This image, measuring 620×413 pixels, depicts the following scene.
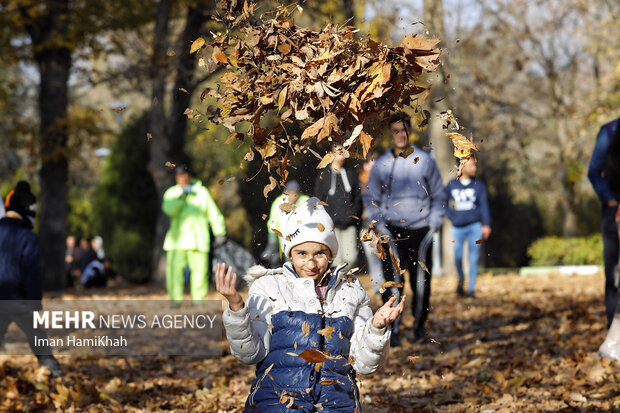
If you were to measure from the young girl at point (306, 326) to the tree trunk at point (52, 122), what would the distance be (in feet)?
47.4

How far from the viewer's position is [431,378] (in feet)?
19.7

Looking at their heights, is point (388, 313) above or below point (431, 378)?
above

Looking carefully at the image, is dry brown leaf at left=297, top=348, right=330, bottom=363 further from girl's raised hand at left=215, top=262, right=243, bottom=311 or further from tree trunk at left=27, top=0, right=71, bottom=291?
tree trunk at left=27, top=0, right=71, bottom=291

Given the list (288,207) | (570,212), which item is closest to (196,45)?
(288,207)

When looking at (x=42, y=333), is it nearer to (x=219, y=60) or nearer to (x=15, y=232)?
(x=15, y=232)

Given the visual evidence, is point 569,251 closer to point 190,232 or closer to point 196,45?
point 190,232

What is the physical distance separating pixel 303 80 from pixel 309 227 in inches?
27.4

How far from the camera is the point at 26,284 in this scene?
6188mm

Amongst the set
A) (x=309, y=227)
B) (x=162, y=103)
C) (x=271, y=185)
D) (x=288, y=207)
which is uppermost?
(x=162, y=103)

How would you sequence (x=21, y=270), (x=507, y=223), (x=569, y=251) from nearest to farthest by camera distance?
(x=21, y=270), (x=569, y=251), (x=507, y=223)

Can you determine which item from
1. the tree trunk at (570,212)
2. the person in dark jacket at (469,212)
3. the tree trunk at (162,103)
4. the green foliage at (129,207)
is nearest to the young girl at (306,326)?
the person in dark jacket at (469,212)

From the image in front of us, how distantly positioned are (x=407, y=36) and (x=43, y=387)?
13.5 ft

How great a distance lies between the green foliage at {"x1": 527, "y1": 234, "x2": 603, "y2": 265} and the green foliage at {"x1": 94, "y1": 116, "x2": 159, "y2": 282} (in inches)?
454

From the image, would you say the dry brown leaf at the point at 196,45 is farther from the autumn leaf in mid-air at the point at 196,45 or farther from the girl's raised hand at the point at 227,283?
the girl's raised hand at the point at 227,283
